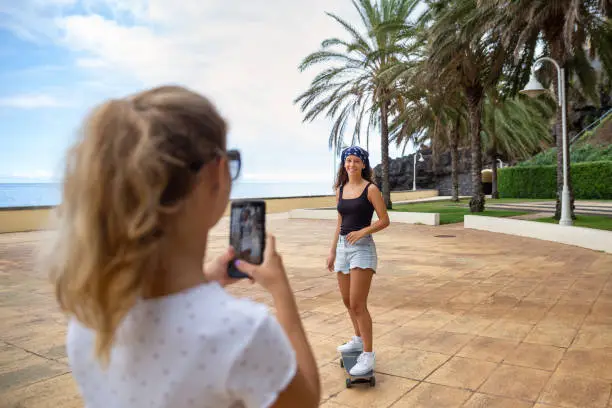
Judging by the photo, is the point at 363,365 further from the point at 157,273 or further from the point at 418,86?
the point at 418,86

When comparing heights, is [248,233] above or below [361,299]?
above

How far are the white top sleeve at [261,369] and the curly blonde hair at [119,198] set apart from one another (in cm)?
23

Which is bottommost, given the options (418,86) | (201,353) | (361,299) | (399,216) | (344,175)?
(399,216)

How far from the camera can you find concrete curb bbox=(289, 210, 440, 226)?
18.4m

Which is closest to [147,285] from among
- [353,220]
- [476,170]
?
[353,220]

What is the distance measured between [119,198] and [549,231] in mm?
14058

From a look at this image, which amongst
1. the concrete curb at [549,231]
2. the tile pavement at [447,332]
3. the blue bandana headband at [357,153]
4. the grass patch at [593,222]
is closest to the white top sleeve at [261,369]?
the tile pavement at [447,332]

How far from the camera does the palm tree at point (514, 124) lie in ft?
101

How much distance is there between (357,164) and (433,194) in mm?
44129

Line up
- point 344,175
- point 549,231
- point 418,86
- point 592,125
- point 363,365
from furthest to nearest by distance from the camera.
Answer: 1. point 592,125
2. point 418,86
3. point 549,231
4. point 344,175
5. point 363,365

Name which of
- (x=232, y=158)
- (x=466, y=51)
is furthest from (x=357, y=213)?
(x=466, y=51)

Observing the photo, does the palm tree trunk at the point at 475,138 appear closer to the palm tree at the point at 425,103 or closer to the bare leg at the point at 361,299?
the palm tree at the point at 425,103

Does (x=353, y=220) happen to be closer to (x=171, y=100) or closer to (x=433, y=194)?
(x=171, y=100)

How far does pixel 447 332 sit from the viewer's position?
5.04 metres
